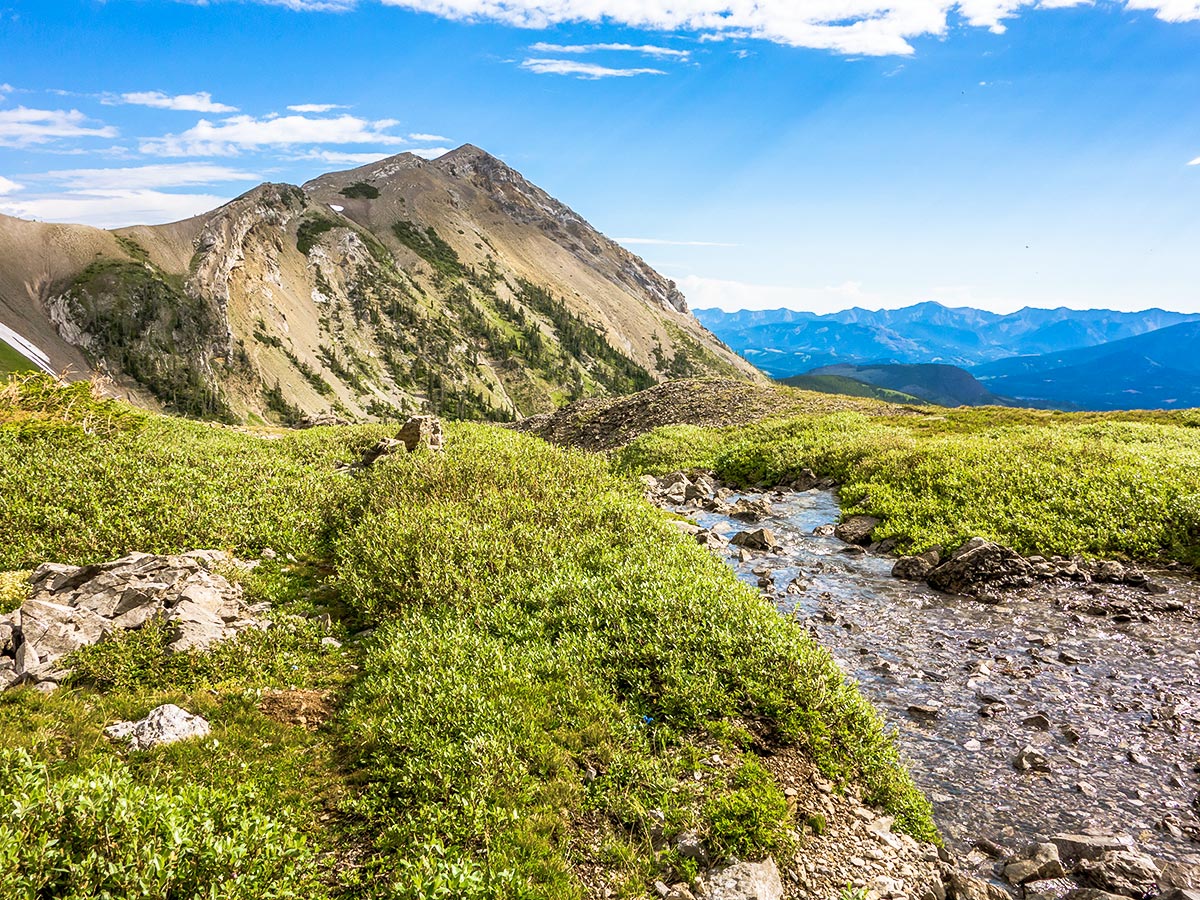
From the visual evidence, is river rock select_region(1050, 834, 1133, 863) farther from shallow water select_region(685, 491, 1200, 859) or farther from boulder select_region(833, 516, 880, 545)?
boulder select_region(833, 516, 880, 545)

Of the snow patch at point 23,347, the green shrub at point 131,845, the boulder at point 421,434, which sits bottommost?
the snow patch at point 23,347

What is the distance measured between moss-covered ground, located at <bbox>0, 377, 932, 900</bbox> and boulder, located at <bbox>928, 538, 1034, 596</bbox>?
7.46 metres

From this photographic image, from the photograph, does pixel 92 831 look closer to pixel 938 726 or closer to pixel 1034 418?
pixel 938 726

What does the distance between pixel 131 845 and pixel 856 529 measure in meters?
21.8

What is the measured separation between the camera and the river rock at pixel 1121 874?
7.20 meters

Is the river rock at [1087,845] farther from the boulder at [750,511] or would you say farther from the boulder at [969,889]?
the boulder at [750,511]

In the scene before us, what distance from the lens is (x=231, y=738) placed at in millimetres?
8695

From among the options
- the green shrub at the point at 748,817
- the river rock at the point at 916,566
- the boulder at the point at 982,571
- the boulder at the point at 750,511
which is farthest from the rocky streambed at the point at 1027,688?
the boulder at the point at 750,511

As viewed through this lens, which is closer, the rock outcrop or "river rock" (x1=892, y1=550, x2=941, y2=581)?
the rock outcrop

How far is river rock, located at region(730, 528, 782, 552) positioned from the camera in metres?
21.4

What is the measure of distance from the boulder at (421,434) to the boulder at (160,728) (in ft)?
60.2

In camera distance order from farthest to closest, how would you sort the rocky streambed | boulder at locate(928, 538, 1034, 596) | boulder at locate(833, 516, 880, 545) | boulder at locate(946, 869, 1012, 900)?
boulder at locate(833, 516, 880, 545) < boulder at locate(928, 538, 1034, 596) < the rocky streambed < boulder at locate(946, 869, 1012, 900)

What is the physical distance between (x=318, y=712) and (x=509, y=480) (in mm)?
11044

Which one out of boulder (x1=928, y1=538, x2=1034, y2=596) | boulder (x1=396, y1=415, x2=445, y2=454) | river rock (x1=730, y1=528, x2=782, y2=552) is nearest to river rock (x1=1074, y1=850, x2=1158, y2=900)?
boulder (x1=928, y1=538, x2=1034, y2=596)
